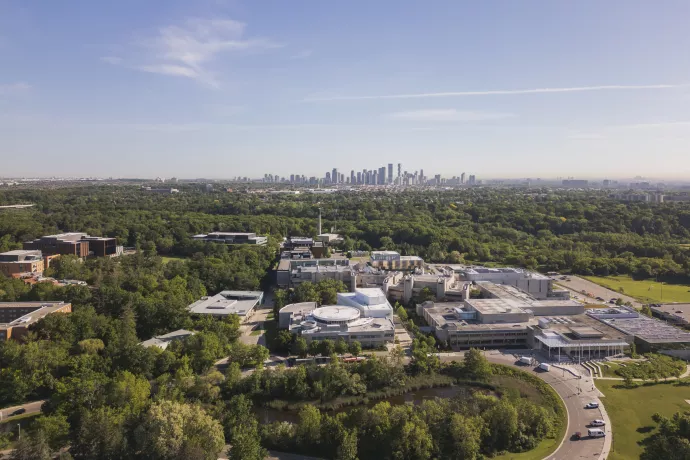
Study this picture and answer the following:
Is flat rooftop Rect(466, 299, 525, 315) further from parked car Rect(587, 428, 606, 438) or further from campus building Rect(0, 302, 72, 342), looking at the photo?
campus building Rect(0, 302, 72, 342)

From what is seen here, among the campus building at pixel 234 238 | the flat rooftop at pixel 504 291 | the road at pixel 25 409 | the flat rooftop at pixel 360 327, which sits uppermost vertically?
the campus building at pixel 234 238

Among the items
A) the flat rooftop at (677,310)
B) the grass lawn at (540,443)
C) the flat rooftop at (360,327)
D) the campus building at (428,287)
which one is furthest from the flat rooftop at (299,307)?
the flat rooftop at (677,310)

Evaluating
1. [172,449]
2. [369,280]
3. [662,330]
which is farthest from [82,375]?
[662,330]

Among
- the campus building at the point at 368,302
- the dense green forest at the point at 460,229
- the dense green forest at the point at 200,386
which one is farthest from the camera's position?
the dense green forest at the point at 460,229

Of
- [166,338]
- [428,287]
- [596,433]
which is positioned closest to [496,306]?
[428,287]

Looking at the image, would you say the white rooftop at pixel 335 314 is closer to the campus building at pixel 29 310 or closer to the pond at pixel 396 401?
the pond at pixel 396 401

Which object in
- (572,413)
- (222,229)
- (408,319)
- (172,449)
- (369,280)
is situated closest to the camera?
(172,449)

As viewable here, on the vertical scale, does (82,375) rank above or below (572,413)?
above

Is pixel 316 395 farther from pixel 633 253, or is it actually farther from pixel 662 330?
pixel 633 253
